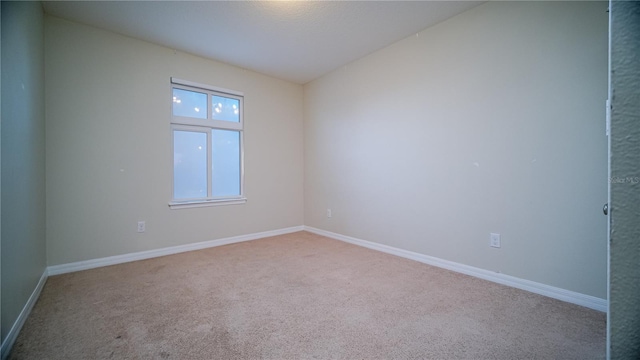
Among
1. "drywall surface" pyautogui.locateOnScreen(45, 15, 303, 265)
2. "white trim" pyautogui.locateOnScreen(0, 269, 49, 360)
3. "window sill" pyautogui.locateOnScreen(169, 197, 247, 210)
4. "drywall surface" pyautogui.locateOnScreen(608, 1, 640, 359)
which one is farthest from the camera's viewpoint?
"window sill" pyautogui.locateOnScreen(169, 197, 247, 210)

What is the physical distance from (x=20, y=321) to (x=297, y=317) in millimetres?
1736

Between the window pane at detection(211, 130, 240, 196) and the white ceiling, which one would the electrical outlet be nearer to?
the white ceiling

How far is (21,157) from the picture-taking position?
70.9 inches

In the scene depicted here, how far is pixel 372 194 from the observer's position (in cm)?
339

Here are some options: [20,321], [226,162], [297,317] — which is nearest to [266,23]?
[226,162]

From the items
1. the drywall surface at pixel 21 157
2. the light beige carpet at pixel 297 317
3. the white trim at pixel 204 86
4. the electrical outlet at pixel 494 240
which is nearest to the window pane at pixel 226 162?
the white trim at pixel 204 86

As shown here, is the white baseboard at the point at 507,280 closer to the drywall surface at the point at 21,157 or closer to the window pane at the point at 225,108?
the window pane at the point at 225,108

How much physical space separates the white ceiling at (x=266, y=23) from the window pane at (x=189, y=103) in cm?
52

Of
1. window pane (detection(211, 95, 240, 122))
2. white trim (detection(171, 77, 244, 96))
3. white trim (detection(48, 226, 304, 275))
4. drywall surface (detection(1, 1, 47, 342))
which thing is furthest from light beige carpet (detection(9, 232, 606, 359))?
white trim (detection(171, 77, 244, 96))

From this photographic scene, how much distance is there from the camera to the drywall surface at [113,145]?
2564mm

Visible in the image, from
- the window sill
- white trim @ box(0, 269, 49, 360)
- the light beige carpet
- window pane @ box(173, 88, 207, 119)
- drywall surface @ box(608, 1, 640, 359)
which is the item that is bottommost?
the light beige carpet

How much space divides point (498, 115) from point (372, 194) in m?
1.60

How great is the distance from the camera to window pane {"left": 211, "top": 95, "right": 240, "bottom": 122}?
11.8ft

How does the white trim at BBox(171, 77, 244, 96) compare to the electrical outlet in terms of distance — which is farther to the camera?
the white trim at BBox(171, 77, 244, 96)
